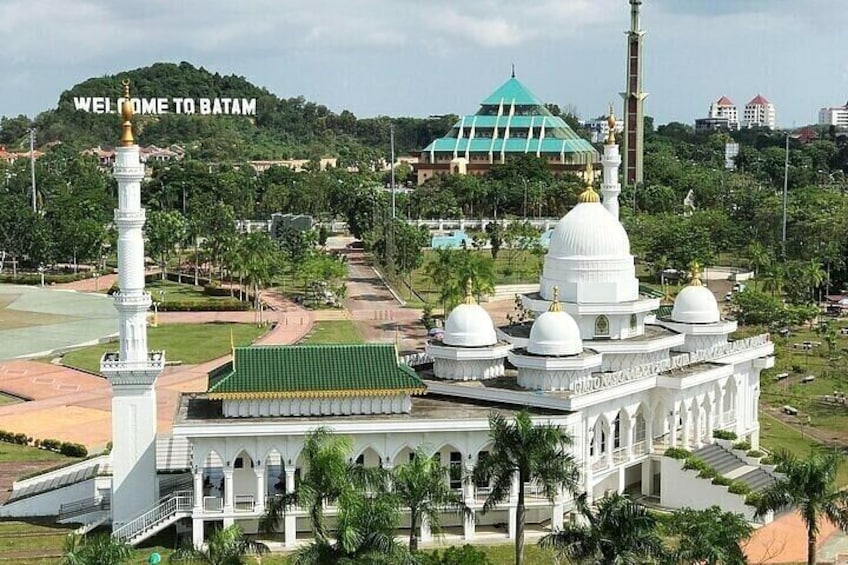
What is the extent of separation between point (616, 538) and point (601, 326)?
1803 cm

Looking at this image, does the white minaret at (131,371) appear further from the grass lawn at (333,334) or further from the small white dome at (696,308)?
the grass lawn at (333,334)

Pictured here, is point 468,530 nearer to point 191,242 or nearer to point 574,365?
point 574,365

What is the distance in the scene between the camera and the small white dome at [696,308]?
156ft

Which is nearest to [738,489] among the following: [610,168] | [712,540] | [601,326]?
[601,326]

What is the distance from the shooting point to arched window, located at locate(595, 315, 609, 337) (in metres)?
45.5

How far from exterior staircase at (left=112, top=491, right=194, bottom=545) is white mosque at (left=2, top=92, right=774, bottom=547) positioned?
1.7 inches

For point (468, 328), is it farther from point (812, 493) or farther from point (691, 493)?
point (812, 493)

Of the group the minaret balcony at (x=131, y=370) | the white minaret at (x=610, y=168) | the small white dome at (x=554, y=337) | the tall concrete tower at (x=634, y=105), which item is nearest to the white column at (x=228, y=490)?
the minaret balcony at (x=131, y=370)

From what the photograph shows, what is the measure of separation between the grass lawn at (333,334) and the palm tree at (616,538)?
41371 mm

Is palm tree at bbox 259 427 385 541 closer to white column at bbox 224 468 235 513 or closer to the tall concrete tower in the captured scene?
white column at bbox 224 468 235 513

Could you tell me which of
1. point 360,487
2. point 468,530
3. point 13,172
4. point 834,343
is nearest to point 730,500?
point 468,530

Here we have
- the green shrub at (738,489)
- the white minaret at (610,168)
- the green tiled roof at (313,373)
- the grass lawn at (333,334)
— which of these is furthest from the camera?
the grass lawn at (333,334)

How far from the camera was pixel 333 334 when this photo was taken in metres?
74.1

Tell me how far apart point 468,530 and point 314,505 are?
9540 mm
